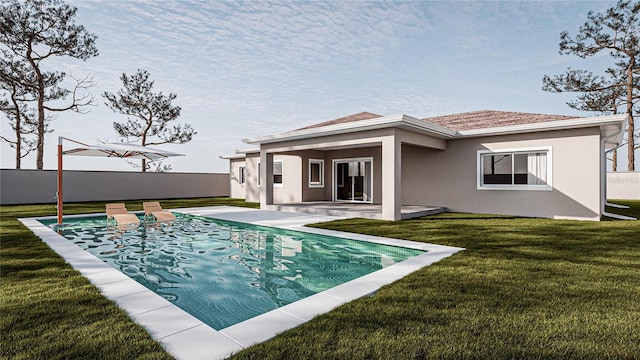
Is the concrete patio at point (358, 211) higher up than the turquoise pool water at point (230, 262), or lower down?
higher up

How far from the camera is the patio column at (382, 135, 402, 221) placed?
10.3 meters

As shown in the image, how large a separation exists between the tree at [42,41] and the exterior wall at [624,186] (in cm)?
3682

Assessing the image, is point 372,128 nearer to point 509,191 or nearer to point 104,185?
point 509,191

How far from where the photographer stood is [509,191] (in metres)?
11.8

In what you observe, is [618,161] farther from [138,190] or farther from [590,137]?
[138,190]

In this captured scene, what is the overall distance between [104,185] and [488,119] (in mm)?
22826

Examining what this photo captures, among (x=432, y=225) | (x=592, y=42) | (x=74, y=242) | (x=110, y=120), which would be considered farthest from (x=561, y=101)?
(x=110, y=120)

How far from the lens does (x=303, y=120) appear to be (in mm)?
23766

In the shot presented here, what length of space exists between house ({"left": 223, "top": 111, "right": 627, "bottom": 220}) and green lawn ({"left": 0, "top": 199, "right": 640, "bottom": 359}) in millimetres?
5595

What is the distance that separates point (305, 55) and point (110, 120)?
19214 mm

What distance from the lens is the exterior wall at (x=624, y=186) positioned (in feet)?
72.4

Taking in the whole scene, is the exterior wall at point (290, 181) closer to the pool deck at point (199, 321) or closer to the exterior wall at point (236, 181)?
the exterior wall at point (236, 181)

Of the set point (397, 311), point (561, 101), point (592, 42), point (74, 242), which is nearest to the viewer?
point (397, 311)

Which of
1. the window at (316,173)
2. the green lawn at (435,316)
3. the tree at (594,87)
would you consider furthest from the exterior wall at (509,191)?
the tree at (594,87)
